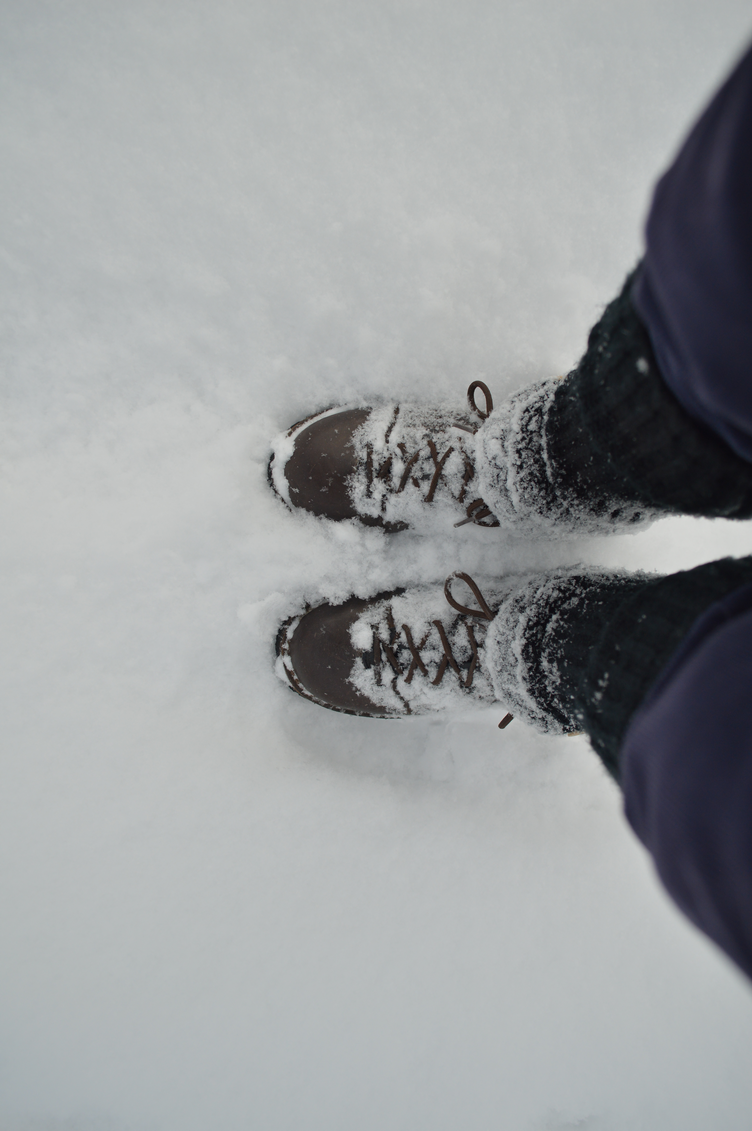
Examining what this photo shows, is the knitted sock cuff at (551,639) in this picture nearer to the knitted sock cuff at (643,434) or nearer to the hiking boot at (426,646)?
the hiking boot at (426,646)

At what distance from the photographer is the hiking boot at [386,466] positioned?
84cm

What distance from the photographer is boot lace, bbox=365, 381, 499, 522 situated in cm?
83

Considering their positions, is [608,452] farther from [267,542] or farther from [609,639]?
[267,542]

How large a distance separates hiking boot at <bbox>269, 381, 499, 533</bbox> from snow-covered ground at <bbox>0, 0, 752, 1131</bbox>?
0.05m

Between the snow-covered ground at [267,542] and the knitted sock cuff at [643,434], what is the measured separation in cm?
37

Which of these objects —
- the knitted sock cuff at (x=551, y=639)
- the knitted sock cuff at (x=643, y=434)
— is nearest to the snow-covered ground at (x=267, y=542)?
the knitted sock cuff at (x=551, y=639)

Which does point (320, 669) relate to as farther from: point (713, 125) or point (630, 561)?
point (713, 125)

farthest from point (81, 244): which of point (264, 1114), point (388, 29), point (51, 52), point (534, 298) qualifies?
point (264, 1114)

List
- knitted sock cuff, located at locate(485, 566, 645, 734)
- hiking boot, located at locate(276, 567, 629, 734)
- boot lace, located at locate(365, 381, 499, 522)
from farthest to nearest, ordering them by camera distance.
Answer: boot lace, located at locate(365, 381, 499, 522) → hiking boot, located at locate(276, 567, 629, 734) → knitted sock cuff, located at locate(485, 566, 645, 734)

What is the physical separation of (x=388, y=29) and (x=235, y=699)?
1041mm

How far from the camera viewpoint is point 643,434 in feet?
1.68

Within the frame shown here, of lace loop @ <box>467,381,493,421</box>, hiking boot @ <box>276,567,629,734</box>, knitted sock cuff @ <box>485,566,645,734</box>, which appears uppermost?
lace loop @ <box>467,381,493,421</box>

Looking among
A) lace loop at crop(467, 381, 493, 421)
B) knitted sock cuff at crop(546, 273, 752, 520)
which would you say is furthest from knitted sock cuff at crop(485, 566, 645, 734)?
lace loop at crop(467, 381, 493, 421)

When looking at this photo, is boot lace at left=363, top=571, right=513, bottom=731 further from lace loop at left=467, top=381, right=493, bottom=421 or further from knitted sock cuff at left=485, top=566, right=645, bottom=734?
lace loop at left=467, top=381, right=493, bottom=421
